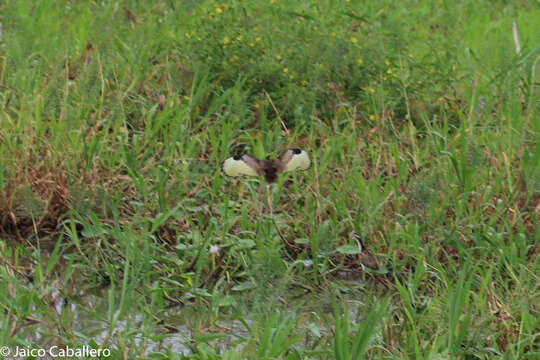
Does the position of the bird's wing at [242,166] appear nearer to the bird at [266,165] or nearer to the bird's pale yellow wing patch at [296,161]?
the bird at [266,165]

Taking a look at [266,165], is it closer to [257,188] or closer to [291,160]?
[291,160]

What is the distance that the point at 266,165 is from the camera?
10.7ft

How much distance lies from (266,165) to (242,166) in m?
0.10

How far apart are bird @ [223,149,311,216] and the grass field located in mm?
201

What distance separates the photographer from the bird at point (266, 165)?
3.22 m

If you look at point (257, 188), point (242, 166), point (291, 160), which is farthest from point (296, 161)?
point (257, 188)

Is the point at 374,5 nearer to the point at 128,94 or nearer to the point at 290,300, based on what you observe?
the point at 128,94

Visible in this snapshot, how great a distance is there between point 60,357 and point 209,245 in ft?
2.92

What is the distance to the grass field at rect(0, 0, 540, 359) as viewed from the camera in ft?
9.16

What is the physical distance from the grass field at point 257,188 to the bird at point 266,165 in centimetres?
20

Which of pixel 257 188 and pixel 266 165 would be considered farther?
pixel 257 188

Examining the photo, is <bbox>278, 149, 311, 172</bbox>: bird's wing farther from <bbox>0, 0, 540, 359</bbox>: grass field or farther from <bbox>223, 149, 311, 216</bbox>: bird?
<bbox>0, 0, 540, 359</bbox>: grass field

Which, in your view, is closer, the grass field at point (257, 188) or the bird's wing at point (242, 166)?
the grass field at point (257, 188)

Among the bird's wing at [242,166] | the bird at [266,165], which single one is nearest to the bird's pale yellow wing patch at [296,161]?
the bird at [266,165]
